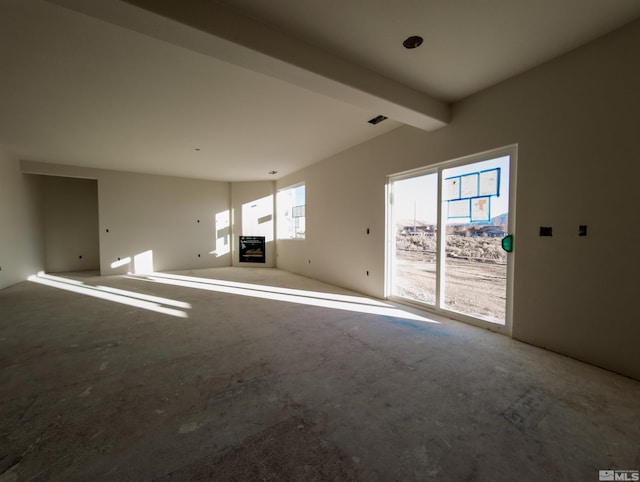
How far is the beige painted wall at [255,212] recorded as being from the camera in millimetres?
8570

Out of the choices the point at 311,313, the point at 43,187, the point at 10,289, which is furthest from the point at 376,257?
the point at 43,187

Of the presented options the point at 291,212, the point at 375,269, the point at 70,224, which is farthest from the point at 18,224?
the point at 375,269

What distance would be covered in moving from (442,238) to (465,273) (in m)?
0.55

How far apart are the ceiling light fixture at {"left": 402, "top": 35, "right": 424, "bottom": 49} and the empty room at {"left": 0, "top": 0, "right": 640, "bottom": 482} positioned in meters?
0.03

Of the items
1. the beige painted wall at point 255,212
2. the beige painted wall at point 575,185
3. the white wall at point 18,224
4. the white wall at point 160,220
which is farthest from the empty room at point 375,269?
the beige painted wall at point 255,212

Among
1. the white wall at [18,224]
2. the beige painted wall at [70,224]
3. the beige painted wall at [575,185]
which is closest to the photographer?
the beige painted wall at [575,185]

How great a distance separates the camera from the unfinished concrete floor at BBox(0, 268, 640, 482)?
1401mm

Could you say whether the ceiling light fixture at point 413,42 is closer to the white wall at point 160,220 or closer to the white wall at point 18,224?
the white wall at point 160,220

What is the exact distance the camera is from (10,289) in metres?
5.38

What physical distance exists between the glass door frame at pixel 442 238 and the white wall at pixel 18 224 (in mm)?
7547

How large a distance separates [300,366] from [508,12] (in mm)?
3280

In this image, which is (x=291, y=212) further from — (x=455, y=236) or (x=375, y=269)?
(x=455, y=236)

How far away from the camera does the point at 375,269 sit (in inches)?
189

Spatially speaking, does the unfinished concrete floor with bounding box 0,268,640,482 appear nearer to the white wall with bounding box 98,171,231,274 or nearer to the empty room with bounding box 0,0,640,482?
the empty room with bounding box 0,0,640,482
